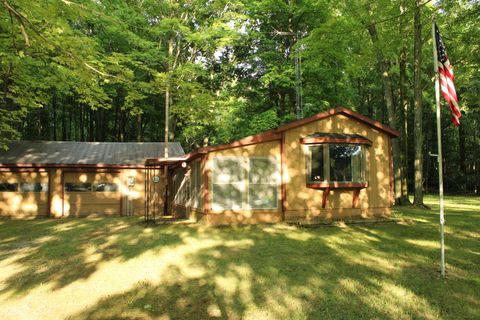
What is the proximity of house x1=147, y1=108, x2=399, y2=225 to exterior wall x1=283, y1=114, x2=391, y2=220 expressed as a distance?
0.04 metres

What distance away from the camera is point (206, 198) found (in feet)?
40.9

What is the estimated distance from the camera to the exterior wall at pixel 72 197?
1752cm

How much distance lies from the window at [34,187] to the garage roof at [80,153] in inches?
46.4

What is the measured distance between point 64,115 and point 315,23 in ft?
83.6

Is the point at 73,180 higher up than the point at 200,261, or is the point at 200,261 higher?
the point at 73,180

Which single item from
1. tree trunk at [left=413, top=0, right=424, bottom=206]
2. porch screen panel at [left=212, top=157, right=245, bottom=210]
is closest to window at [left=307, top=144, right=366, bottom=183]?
porch screen panel at [left=212, top=157, right=245, bottom=210]

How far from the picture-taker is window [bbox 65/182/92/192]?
1803 cm

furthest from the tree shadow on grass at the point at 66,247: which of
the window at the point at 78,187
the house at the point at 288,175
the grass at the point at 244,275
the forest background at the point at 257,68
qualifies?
the forest background at the point at 257,68

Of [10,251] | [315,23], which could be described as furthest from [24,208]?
[315,23]

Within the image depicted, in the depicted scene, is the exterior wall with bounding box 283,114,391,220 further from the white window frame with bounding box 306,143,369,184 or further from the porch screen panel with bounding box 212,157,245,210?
the porch screen panel with bounding box 212,157,245,210

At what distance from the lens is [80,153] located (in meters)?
19.7

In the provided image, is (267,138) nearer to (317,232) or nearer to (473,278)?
(317,232)

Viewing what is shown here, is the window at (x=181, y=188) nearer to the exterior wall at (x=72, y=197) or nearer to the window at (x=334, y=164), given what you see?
the exterior wall at (x=72, y=197)

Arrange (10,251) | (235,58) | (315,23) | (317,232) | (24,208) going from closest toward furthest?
1. (10,251)
2. (317,232)
3. (24,208)
4. (315,23)
5. (235,58)
